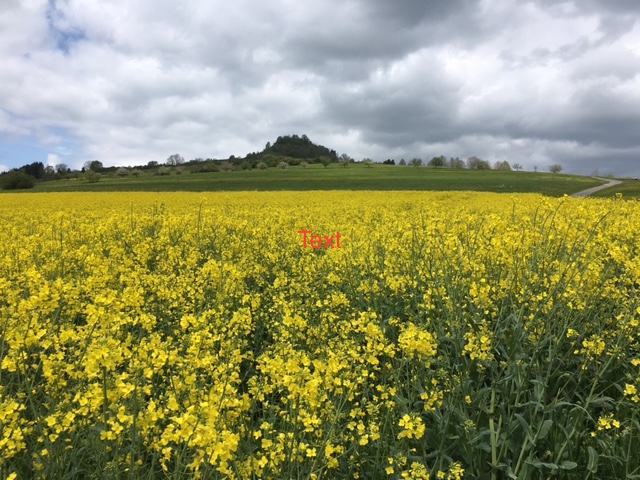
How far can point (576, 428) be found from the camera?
300 cm

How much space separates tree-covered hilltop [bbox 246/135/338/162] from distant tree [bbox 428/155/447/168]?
26.5m

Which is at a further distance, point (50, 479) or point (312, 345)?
point (312, 345)

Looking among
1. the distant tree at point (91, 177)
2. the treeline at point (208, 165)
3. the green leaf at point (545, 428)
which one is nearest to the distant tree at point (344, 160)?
the treeline at point (208, 165)

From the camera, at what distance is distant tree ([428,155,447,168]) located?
10328cm

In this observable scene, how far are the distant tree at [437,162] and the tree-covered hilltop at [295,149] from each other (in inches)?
1043

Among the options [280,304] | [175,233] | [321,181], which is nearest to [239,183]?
[321,181]

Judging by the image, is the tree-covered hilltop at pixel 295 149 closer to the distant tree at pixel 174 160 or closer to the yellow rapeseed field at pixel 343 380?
the distant tree at pixel 174 160

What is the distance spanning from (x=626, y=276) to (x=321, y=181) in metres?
51.7

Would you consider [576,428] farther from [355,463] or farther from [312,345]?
[312,345]

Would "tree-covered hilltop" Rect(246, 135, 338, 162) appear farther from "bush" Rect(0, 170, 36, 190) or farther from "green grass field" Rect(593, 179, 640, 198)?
"green grass field" Rect(593, 179, 640, 198)

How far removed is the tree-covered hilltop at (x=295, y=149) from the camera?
375ft
